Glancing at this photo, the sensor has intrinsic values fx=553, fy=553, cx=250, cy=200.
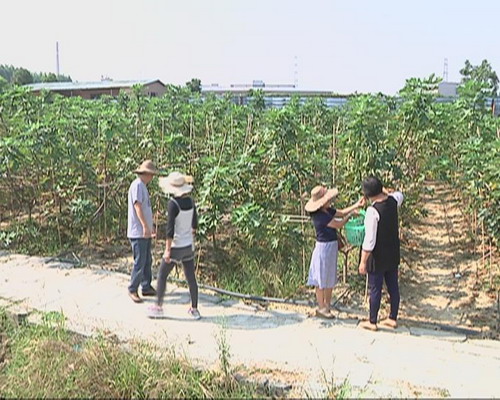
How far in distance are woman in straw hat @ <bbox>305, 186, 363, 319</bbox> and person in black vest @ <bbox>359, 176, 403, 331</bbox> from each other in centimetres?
26

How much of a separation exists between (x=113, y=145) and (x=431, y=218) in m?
5.37

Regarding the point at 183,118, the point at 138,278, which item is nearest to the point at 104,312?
the point at 138,278

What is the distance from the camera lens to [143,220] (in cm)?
547

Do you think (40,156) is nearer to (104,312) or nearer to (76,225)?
(76,225)

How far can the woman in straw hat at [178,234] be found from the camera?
5.02 metres

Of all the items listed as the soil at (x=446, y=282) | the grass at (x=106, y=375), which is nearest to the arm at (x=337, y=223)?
the soil at (x=446, y=282)

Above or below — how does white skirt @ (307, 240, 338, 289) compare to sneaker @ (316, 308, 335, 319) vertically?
above

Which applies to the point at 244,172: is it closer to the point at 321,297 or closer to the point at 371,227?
the point at 321,297

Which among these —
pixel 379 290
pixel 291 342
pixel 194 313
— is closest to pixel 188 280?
pixel 194 313

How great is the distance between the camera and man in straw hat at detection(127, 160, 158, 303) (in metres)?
5.44

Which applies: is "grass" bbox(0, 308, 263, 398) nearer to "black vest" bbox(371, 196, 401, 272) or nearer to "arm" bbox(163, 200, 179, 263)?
"arm" bbox(163, 200, 179, 263)

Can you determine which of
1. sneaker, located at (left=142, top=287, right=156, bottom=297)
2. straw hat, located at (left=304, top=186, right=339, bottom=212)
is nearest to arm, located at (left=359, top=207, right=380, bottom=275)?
straw hat, located at (left=304, top=186, right=339, bottom=212)

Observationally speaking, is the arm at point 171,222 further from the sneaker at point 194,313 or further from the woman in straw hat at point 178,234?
the sneaker at point 194,313

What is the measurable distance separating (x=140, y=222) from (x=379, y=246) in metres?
2.33
